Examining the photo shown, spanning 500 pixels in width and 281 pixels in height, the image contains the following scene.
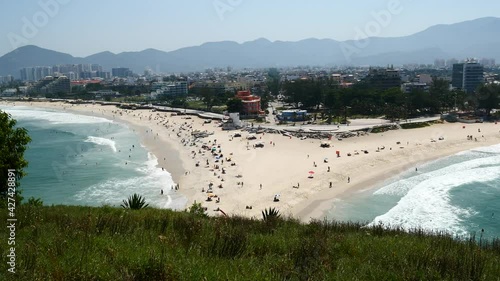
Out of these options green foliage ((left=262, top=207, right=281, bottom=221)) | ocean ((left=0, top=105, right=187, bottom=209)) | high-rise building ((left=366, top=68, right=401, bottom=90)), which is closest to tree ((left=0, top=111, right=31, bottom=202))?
ocean ((left=0, top=105, right=187, bottom=209))

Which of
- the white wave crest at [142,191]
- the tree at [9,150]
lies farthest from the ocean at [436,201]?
the tree at [9,150]

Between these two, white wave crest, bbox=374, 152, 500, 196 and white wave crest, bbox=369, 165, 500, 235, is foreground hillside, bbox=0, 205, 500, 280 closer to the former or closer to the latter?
white wave crest, bbox=369, 165, 500, 235

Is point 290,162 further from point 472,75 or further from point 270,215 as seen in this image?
point 472,75

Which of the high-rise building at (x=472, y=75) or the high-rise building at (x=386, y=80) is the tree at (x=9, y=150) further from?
the high-rise building at (x=472, y=75)

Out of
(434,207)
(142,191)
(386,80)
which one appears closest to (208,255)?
(434,207)

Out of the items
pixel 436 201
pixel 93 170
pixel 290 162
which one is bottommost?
pixel 436 201

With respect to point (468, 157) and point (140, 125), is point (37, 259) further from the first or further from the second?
point (140, 125)
